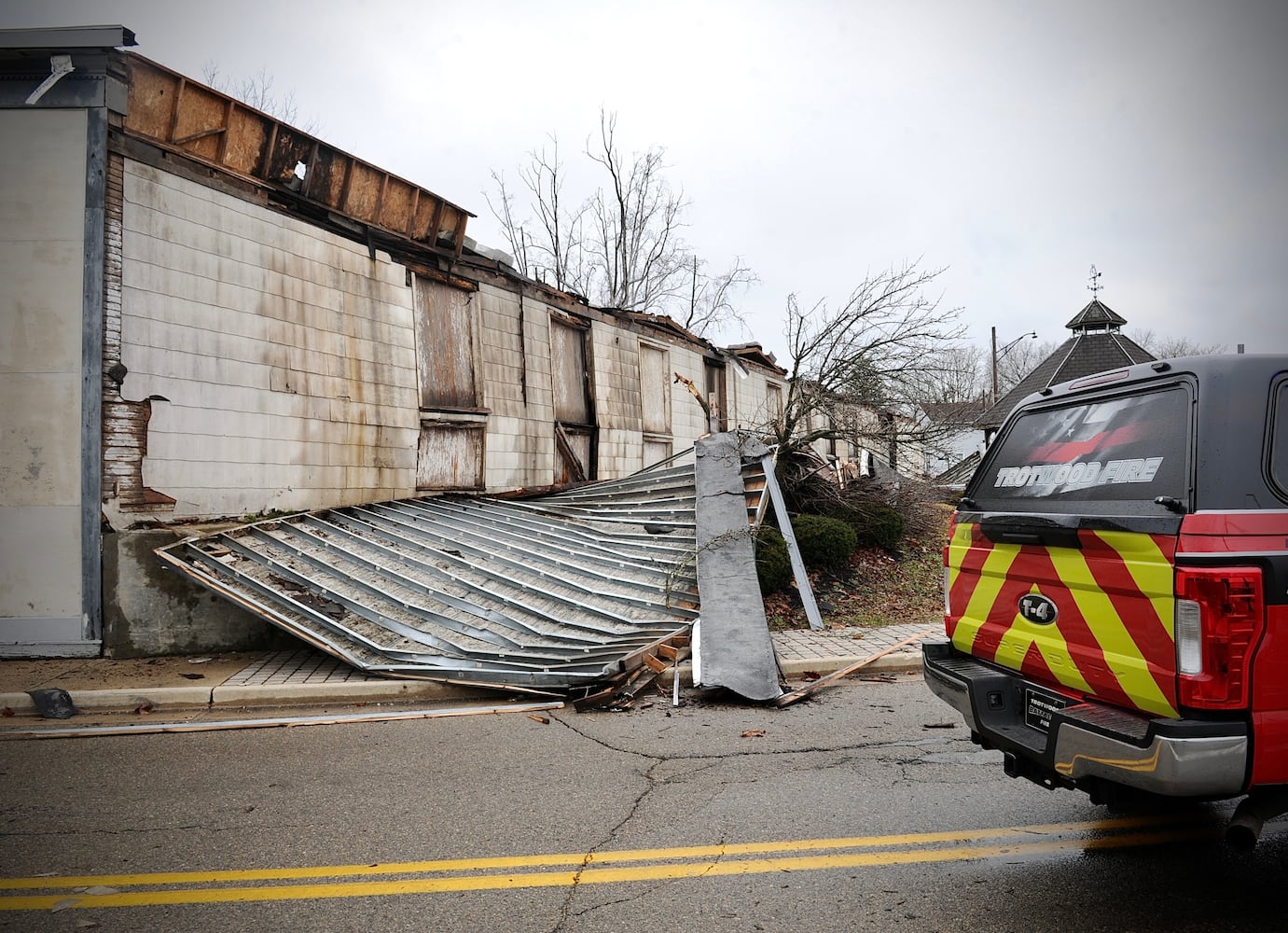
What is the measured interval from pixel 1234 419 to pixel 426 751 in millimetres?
4787

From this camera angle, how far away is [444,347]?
12.1 meters

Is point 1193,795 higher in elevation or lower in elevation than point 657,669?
higher

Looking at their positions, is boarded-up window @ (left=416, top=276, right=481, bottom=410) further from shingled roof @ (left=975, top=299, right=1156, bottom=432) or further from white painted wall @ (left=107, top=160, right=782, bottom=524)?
shingled roof @ (left=975, top=299, right=1156, bottom=432)

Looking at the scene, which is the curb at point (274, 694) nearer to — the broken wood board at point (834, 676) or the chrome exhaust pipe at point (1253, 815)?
the broken wood board at point (834, 676)

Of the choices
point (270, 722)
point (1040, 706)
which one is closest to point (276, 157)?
point (270, 722)

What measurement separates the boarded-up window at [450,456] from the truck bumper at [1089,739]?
904cm

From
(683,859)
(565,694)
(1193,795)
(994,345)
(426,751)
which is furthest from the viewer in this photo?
(994,345)

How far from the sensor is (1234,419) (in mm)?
2949

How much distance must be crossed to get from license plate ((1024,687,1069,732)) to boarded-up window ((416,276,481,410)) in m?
9.69

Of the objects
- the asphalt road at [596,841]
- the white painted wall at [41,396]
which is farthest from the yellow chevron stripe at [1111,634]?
the white painted wall at [41,396]

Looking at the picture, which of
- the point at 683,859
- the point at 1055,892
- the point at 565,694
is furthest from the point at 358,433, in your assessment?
the point at 1055,892

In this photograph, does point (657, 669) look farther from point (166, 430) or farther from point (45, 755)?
point (166, 430)

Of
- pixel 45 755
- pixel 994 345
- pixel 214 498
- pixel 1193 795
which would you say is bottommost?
pixel 45 755

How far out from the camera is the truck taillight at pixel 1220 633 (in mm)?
2637
